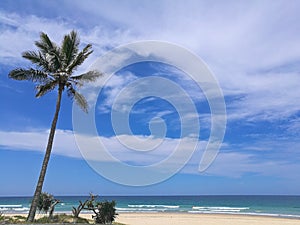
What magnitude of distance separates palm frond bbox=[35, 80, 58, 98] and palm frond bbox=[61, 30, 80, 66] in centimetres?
120

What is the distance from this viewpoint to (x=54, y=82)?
61.7ft

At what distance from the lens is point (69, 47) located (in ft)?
62.3

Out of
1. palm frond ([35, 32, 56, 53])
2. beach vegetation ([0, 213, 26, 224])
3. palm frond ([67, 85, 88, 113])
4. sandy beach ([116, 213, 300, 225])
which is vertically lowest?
beach vegetation ([0, 213, 26, 224])

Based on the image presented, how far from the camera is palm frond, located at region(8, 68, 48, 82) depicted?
720 inches

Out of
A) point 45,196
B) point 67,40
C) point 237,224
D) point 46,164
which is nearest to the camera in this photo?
point 46,164

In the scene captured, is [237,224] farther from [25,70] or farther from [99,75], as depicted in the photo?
[25,70]

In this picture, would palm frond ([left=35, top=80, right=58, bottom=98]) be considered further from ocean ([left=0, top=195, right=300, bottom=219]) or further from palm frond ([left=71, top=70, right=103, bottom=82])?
ocean ([left=0, top=195, right=300, bottom=219])

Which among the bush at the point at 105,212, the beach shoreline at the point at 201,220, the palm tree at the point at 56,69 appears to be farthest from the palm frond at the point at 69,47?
the beach shoreline at the point at 201,220

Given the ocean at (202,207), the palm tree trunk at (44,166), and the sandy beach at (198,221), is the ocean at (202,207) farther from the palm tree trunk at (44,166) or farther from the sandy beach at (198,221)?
the sandy beach at (198,221)

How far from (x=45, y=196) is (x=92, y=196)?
3.38 m

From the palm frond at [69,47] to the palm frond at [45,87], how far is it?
47.3 inches

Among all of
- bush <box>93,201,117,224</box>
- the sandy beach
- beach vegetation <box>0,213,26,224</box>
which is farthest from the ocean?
the sandy beach

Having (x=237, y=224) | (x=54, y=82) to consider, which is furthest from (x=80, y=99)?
(x=237, y=224)

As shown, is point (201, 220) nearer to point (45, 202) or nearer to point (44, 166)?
point (45, 202)
